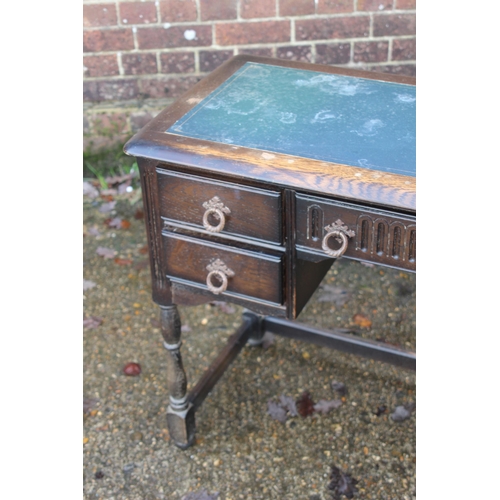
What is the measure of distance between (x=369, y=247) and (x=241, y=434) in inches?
36.3

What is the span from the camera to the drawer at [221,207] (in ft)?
5.36

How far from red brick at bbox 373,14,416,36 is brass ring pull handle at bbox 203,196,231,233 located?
172 centimetres

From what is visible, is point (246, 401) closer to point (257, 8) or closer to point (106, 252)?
point (106, 252)

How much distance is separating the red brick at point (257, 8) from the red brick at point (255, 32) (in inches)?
1.3

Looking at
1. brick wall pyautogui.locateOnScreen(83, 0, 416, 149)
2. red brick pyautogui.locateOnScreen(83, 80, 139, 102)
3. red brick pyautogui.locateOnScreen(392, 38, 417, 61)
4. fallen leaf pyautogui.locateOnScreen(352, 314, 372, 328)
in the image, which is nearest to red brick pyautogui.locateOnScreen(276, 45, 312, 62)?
brick wall pyautogui.locateOnScreen(83, 0, 416, 149)

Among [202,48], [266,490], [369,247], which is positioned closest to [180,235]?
[369,247]

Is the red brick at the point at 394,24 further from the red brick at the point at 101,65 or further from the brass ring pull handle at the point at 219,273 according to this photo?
the brass ring pull handle at the point at 219,273

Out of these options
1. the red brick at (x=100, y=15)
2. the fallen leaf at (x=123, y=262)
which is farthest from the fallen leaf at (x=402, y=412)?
the red brick at (x=100, y=15)

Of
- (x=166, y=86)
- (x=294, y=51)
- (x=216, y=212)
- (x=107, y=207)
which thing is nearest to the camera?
(x=216, y=212)

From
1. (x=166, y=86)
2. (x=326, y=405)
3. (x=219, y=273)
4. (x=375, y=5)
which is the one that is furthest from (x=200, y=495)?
(x=375, y=5)

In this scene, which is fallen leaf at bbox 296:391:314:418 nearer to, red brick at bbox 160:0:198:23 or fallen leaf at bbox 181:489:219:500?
fallen leaf at bbox 181:489:219:500

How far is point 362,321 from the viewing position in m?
2.68

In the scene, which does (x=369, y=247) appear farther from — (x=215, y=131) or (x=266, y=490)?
(x=266, y=490)

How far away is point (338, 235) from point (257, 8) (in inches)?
68.7
